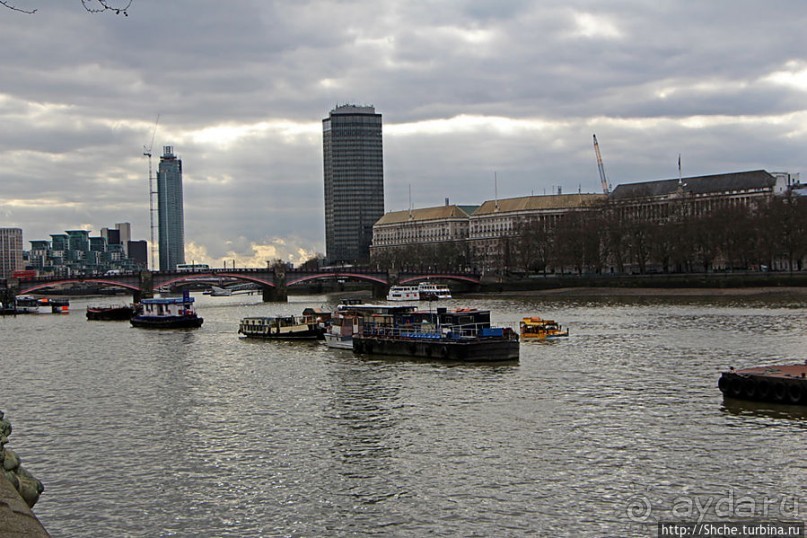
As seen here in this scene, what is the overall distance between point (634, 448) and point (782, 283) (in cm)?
→ 9408

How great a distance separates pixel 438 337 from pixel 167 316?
150 feet

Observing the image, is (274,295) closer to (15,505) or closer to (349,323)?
(349,323)

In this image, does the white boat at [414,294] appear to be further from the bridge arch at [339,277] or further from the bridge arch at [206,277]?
the bridge arch at [206,277]

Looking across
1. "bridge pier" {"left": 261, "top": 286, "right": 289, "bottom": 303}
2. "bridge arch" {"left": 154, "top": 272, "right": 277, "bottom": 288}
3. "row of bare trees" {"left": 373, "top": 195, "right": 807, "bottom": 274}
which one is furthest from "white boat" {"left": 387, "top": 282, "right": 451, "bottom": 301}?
"row of bare trees" {"left": 373, "top": 195, "right": 807, "bottom": 274}

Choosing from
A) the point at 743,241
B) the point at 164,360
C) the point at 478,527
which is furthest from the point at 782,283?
the point at 478,527

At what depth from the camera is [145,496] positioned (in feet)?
85.5

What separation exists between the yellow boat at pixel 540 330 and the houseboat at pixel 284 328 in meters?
14.5

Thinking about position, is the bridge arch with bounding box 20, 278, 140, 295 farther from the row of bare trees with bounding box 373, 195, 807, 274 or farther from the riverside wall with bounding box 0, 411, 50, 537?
the riverside wall with bounding box 0, 411, 50, 537

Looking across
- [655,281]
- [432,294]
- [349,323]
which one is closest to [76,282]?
[432,294]

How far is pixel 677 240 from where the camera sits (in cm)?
13900

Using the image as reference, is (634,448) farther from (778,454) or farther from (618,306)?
(618,306)

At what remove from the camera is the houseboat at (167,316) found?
3661 inches

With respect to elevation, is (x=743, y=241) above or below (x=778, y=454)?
above

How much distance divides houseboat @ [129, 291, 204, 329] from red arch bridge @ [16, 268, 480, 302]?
97.4 feet
